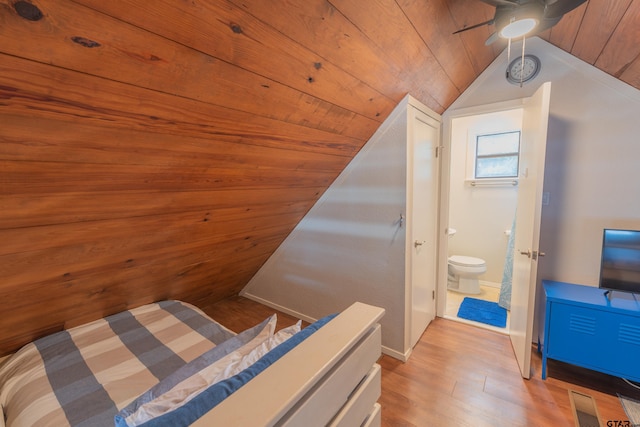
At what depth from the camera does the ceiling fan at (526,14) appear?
1.14 m

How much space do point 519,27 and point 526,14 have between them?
0.34ft

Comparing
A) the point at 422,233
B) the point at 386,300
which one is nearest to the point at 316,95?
the point at 422,233

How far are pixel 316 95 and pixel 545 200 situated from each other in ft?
6.48

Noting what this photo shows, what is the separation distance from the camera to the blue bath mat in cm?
262

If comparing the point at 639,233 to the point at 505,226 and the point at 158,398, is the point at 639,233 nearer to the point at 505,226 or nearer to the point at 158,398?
the point at 505,226

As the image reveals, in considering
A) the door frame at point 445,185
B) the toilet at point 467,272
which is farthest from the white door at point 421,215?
the toilet at point 467,272

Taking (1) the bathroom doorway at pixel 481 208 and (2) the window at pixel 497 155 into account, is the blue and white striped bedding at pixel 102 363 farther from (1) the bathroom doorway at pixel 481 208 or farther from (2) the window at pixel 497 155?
(2) the window at pixel 497 155

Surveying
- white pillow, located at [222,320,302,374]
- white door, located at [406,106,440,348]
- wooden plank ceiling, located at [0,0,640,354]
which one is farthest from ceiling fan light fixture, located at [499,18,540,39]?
white pillow, located at [222,320,302,374]

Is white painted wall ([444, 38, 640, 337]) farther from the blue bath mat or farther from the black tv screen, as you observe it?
the blue bath mat

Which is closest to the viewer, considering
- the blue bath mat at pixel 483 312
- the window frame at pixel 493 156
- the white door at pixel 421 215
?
the white door at pixel 421 215

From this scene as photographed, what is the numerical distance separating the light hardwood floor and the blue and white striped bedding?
1.16m

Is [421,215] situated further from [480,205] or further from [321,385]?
[480,205]

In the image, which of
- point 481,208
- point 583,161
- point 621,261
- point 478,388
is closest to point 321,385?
point 478,388

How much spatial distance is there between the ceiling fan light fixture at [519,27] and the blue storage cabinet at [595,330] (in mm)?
1613
